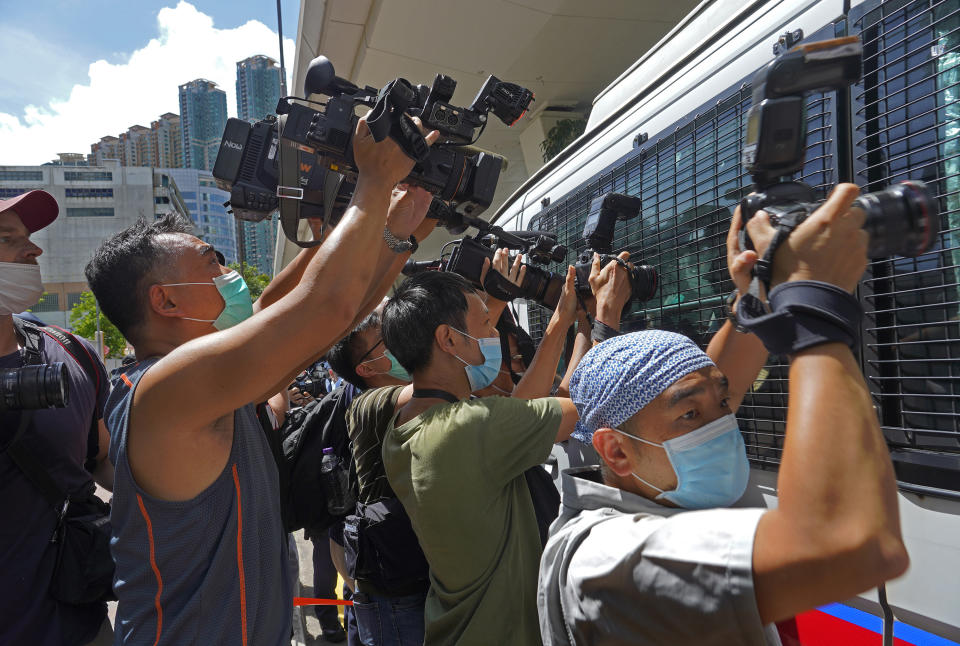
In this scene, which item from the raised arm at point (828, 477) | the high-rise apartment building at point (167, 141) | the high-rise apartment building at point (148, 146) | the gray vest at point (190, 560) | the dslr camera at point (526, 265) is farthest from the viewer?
the high-rise apartment building at point (167, 141)

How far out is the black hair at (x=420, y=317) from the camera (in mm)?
2230

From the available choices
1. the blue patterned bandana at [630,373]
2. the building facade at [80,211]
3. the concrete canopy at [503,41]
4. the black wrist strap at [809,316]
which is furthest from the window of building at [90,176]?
the black wrist strap at [809,316]

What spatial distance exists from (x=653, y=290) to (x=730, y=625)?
1.45 m

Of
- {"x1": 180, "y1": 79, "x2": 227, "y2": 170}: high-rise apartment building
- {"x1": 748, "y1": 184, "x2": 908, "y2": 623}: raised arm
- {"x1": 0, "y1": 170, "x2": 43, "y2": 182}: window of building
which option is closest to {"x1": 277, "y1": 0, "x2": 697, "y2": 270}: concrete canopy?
{"x1": 748, "y1": 184, "x2": 908, "y2": 623}: raised arm

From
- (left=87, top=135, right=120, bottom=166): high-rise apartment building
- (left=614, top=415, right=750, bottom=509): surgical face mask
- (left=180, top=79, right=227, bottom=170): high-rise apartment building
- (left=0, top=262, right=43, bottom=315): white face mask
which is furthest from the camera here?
→ (left=180, top=79, right=227, bottom=170): high-rise apartment building

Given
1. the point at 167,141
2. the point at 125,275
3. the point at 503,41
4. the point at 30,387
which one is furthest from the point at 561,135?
the point at 167,141

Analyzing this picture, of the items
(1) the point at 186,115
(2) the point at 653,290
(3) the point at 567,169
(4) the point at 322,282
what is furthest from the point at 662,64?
(1) the point at 186,115

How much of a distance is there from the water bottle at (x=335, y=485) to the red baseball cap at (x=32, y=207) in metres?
1.53

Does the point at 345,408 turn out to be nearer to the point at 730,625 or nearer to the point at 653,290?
the point at 653,290

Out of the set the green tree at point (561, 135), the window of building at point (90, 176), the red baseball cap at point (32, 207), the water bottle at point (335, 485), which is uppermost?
the window of building at point (90, 176)

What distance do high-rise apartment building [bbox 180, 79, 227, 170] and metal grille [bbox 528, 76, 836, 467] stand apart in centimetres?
10812

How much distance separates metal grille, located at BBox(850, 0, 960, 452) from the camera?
135 cm

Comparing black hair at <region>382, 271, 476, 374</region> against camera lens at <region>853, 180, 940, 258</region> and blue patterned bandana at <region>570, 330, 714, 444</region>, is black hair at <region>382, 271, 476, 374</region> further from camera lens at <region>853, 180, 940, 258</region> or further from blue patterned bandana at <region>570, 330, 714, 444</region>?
camera lens at <region>853, 180, 940, 258</region>

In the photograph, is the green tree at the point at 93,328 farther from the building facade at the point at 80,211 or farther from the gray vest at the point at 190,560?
the gray vest at the point at 190,560
